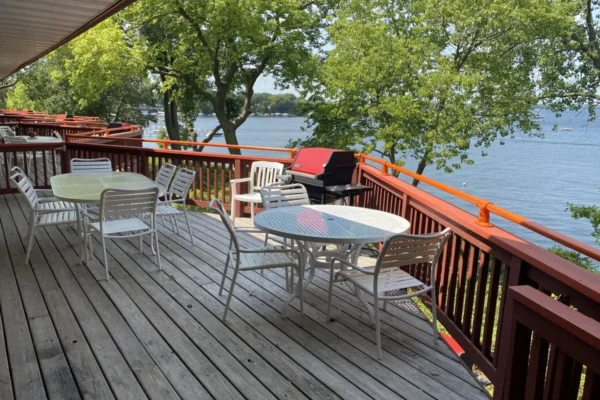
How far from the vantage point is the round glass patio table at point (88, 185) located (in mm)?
3873

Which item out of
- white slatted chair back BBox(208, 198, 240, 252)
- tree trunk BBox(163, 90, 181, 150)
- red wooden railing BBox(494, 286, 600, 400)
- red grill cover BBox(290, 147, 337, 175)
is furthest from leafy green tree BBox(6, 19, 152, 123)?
red wooden railing BBox(494, 286, 600, 400)

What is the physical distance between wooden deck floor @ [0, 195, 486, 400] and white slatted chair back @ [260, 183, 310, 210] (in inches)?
25.5

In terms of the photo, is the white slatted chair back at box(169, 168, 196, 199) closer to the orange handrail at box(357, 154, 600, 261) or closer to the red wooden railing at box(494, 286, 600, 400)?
the orange handrail at box(357, 154, 600, 261)

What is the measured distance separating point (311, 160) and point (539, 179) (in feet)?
126

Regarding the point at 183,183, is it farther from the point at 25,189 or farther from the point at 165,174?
the point at 25,189

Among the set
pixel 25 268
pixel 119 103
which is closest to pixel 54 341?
pixel 25 268

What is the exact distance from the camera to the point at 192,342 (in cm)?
282

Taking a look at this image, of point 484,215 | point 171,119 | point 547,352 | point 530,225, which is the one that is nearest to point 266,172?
point 484,215

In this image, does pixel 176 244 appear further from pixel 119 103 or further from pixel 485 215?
pixel 119 103

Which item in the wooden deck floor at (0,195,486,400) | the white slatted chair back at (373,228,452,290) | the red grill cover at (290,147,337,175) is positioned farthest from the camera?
the red grill cover at (290,147,337,175)

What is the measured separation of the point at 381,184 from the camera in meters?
4.68

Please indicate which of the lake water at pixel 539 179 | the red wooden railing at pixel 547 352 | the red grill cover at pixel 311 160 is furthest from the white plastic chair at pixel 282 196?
the lake water at pixel 539 179

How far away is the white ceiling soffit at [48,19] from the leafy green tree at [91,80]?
32.5 feet

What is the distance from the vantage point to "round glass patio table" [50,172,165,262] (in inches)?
152
